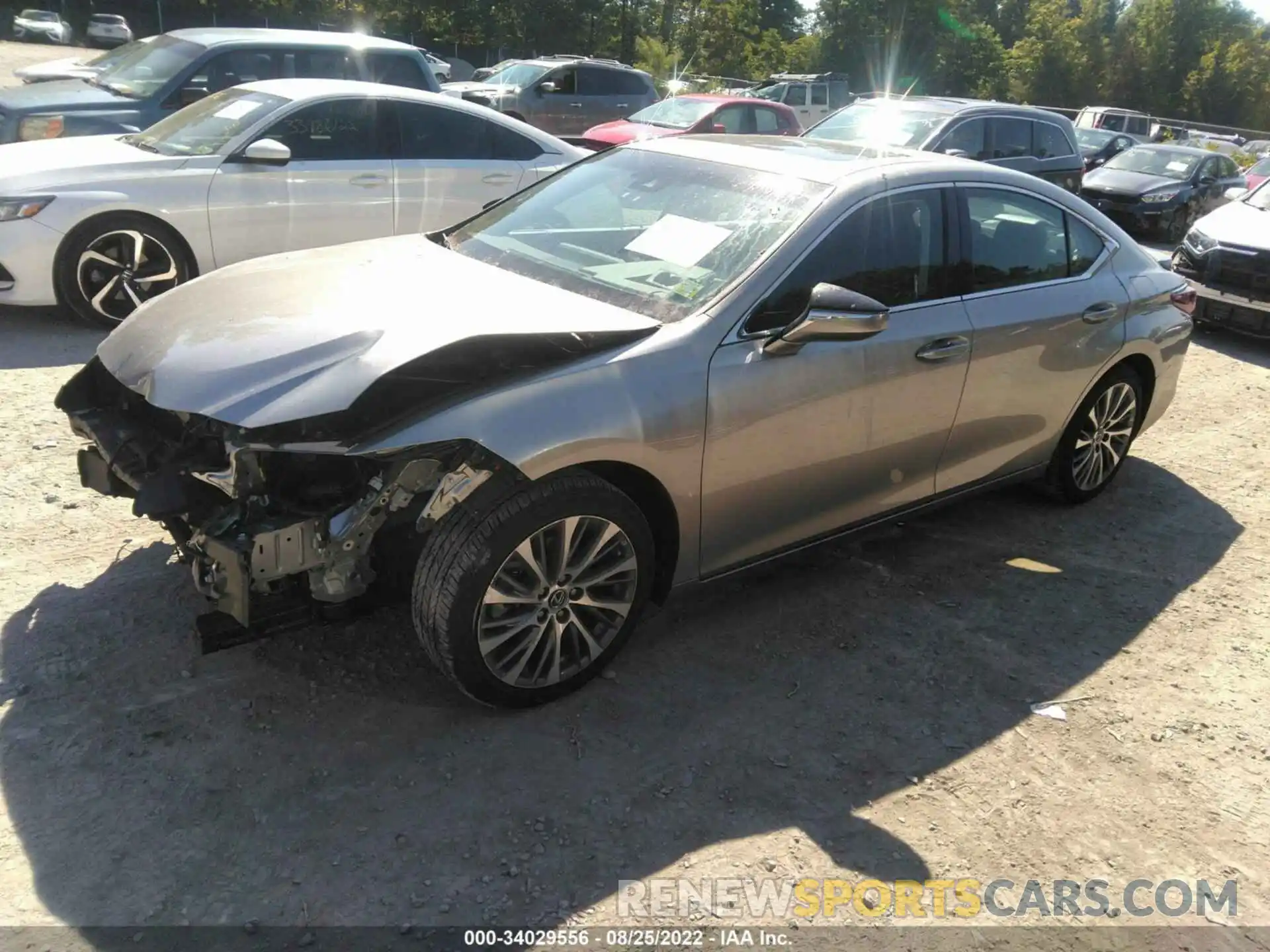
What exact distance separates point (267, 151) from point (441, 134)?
1.48 m

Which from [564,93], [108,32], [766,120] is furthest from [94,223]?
[108,32]

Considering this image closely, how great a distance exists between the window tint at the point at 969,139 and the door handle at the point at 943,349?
782 centimetres

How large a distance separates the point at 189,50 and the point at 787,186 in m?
7.76

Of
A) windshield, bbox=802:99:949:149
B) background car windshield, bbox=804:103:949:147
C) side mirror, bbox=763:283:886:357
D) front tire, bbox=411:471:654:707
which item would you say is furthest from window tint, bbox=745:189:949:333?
background car windshield, bbox=804:103:949:147

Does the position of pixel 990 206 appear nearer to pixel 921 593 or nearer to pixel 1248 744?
pixel 921 593

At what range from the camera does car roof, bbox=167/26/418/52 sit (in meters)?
9.58

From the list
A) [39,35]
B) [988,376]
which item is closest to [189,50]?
[988,376]

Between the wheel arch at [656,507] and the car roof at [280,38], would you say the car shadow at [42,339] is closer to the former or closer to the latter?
the car roof at [280,38]

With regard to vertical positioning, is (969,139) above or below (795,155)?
below

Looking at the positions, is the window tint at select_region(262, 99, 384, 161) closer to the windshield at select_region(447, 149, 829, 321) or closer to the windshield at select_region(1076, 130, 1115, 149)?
the windshield at select_region(447, 149, 829, 321)

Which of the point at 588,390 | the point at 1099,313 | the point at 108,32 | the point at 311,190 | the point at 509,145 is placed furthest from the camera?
the point at 108,32

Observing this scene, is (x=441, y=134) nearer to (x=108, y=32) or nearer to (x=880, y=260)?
(x=880, y=260)

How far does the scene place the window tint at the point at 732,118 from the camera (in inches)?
592

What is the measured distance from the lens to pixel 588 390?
326cm
